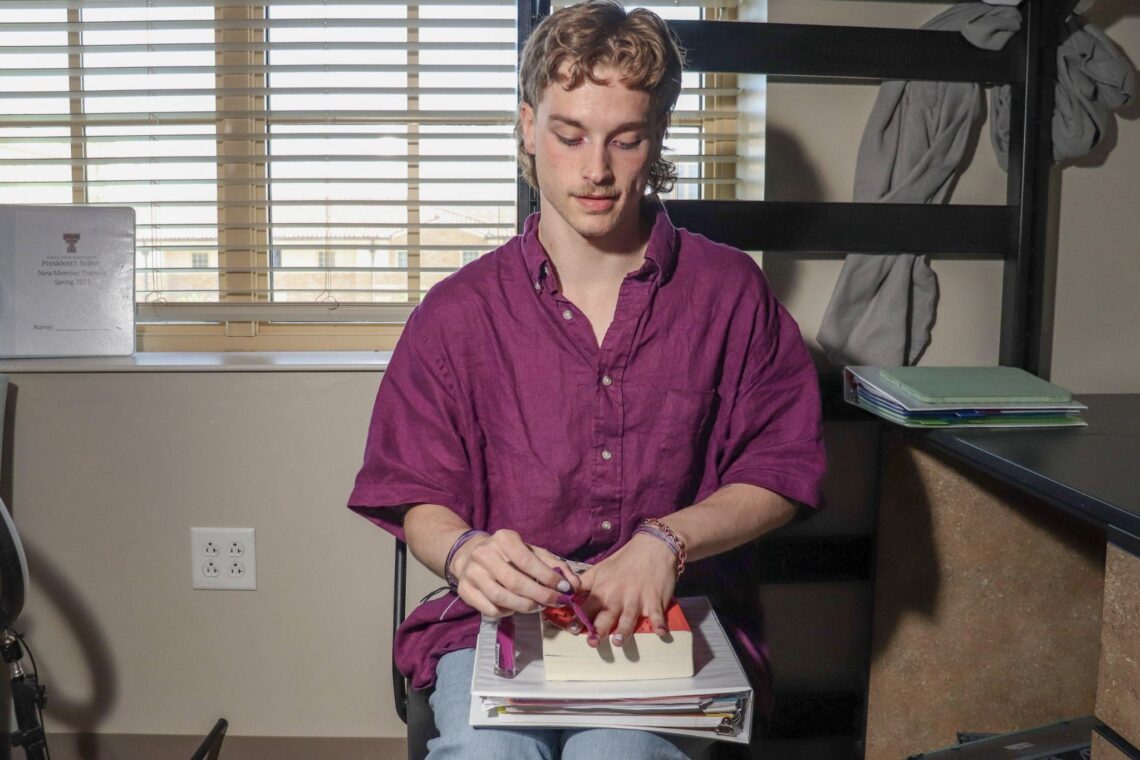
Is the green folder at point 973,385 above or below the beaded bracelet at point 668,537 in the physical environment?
above

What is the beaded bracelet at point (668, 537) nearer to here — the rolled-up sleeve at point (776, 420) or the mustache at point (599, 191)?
the rolled-up sleeve at point (776, 420)

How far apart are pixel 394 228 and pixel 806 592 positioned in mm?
1025

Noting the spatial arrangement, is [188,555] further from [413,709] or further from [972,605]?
[972,605]

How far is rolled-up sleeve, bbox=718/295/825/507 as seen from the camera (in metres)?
1.18

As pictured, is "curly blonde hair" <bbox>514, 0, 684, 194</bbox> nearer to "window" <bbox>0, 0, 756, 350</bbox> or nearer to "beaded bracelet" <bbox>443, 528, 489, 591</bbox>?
"beaded bracelet" <bbox>443, 528, 489, 591</bbox>

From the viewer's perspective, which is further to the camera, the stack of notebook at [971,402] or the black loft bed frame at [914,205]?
the black loft bed frame at [914,205]

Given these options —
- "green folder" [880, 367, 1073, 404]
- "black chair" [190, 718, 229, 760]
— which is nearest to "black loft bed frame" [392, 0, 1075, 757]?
"green folder" [880, 367, 1073, 404]

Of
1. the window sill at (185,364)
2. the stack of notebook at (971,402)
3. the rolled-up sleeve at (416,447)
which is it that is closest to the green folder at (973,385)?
the stack of notebook at (971,402)

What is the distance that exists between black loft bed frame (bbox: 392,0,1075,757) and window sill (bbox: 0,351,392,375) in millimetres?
429

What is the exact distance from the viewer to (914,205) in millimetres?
1615

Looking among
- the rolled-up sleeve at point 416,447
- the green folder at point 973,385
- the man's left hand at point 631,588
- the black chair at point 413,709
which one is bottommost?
the black chair at point 413,709

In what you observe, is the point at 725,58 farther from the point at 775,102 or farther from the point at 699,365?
the point at 699,365

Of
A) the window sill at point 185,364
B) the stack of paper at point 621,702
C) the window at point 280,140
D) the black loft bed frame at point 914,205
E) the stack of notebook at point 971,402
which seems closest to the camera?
the stack of paper at point 621,702

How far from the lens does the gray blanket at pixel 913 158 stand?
5.26 feet
